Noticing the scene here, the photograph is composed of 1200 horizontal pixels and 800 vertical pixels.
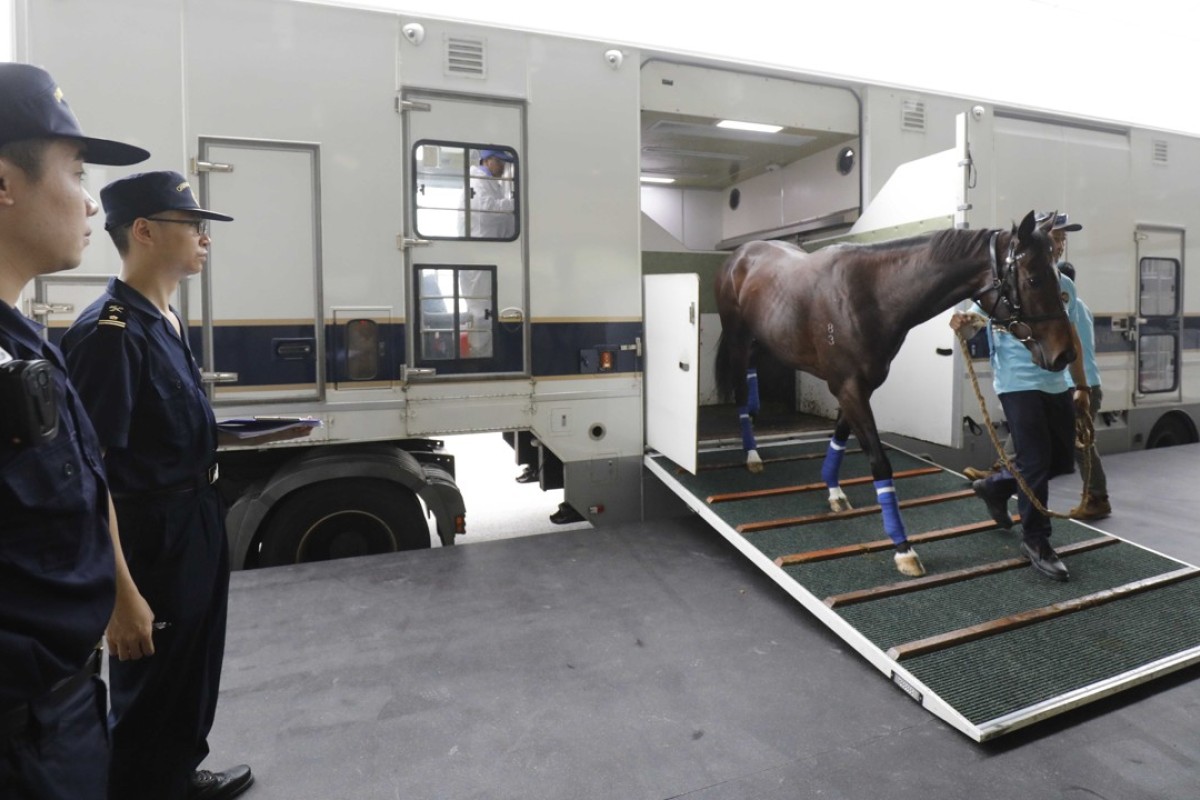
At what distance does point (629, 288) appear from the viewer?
4.48m

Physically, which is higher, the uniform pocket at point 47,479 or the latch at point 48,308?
the latch at point 48,308

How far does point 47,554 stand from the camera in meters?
1.04

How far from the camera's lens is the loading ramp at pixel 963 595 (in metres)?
2.56

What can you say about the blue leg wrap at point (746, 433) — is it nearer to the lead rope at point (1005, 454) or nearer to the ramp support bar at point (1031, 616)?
the lead rope at point (1005, 454)

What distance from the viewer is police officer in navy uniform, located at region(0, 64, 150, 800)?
98 cm

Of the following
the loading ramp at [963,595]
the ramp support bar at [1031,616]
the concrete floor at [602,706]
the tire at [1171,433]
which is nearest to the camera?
the concrete floor at [602,706]

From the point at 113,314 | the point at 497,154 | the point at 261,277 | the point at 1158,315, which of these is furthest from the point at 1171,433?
the point at 113,314

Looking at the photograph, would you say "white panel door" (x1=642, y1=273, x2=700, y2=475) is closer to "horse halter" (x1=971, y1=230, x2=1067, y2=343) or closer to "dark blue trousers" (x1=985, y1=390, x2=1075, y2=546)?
"horse halter" (x1=971, y1=230, x2=1067, y2=343)

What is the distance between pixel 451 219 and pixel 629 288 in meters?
1.19

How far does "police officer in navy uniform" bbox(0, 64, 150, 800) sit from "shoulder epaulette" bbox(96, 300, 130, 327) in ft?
1.86

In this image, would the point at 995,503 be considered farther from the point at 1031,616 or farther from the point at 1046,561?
the point at 1031,616

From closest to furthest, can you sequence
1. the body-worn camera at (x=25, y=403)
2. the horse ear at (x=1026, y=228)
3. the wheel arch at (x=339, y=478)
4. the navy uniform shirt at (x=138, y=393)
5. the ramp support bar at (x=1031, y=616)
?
the body-worn camera at (x=25, y=403), the navy uniform shirt at (x=138, y=393), the ramp support bar at (x=1031, y=616), the horse ear at (x=1026, y=228), the wheel arch at (x=339, y=478)

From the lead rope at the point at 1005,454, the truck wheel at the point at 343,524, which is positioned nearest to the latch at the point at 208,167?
the truck wheel at the point at 343,524

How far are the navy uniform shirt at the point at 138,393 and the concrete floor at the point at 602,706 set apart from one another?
1.09 m
